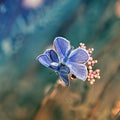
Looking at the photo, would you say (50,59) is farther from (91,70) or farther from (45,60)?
(91,70)

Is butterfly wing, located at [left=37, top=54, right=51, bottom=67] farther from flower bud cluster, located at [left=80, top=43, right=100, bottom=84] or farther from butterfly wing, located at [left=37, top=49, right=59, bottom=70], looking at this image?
flower bud cluster, located at [left=80, top=43, right=100, bottom=84]

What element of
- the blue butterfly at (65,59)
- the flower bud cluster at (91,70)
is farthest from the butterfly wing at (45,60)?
the flower bud cluster at (91,70)

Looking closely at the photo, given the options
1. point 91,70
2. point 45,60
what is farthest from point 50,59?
point 91,70

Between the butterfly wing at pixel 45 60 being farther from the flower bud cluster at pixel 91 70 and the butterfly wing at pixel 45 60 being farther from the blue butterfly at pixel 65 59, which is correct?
the flower bud cluster at pixel 91 70

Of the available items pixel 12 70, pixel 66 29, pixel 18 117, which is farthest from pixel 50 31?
pixel 18 117

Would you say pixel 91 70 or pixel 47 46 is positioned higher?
pixel 47 46

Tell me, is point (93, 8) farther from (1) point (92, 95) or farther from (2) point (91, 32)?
(1) point (92, 95)

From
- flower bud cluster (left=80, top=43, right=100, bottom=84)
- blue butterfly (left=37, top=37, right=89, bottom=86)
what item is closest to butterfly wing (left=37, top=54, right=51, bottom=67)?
blue butterfly (left=37, top=37, right=89, bottom=86)
